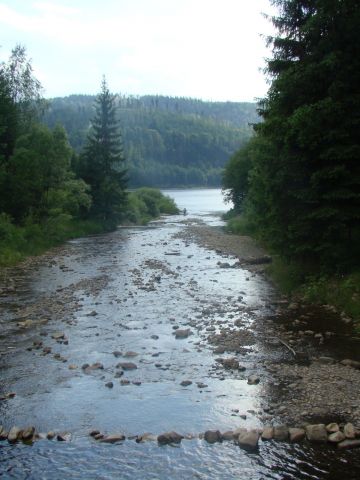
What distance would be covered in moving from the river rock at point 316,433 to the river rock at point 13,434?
551 centimetres

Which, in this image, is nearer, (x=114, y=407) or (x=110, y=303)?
(x=114, y=407)

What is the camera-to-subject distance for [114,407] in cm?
1102

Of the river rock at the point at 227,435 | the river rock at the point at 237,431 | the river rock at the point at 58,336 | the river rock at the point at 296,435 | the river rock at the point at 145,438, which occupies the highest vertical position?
the river rock at the point at 296,435

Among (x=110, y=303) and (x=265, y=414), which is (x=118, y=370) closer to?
(x=265, y=414)

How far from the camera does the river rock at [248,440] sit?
9.26 metres

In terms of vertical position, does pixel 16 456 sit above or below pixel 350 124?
below

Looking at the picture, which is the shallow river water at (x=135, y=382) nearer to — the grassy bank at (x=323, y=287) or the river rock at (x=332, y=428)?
the river rock at (x=332, y=428)

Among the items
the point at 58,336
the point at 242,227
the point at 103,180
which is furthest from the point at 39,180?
the point at 58,336

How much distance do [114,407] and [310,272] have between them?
1321 centimetres

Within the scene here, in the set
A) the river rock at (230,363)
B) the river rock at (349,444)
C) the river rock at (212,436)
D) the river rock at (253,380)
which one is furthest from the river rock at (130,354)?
the river rock at (349,444)

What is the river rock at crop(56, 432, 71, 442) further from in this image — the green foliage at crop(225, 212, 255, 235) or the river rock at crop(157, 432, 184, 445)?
the green foliage at crop(225, 212, 255, 235)

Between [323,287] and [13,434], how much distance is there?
13857mm

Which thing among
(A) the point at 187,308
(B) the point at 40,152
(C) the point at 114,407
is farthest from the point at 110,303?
(B) the point at 40,152

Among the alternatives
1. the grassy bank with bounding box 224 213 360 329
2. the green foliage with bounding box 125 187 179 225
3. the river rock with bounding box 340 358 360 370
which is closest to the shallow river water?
the grassy bank with bounding box 224 213 360 329
